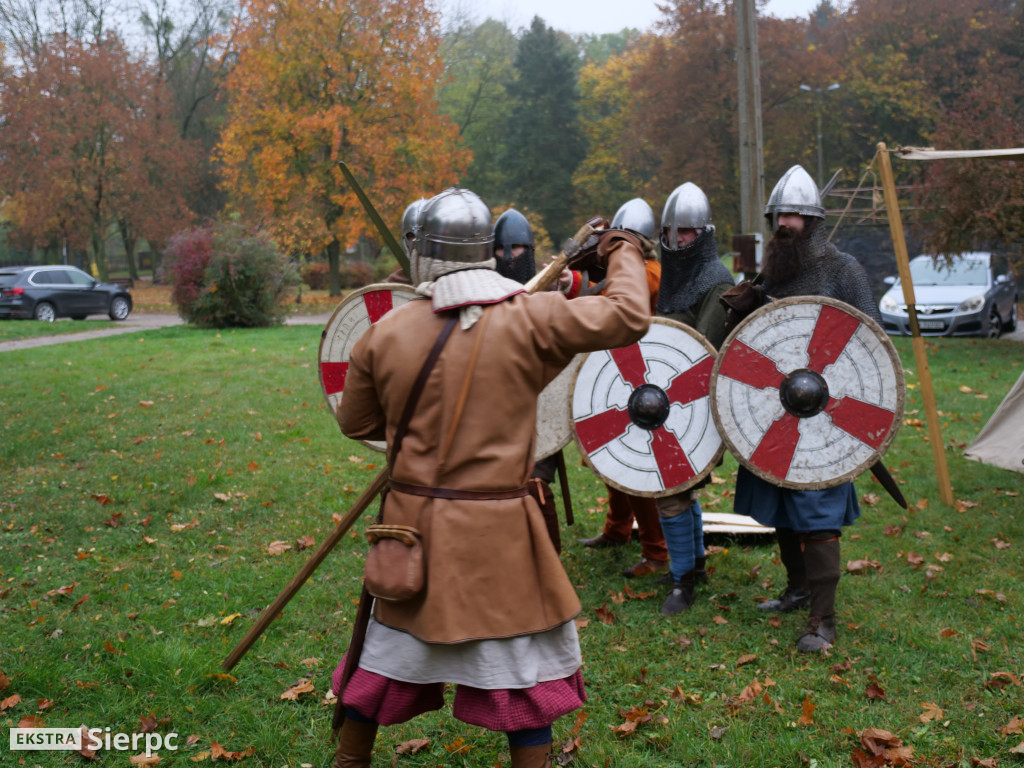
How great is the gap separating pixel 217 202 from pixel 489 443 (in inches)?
1615

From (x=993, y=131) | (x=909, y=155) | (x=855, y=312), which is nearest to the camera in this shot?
(x=855, y=312)

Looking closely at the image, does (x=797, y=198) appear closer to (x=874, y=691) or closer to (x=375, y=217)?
(x=375, y=217)

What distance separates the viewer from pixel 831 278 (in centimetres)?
381

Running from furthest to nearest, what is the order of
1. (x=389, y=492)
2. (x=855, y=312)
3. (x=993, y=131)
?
(x=993, y=131)
(x=855, y=312)
(x=389, y=492)

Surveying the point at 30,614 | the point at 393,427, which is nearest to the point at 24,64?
the point at 30,614

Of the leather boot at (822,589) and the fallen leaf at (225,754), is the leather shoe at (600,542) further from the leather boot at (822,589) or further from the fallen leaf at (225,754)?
the fallen leaf at (225,754)

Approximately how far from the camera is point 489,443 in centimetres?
228

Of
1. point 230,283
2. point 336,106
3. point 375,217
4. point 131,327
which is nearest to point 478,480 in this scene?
point 375,217

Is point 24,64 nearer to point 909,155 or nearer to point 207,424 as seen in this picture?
point 207,424

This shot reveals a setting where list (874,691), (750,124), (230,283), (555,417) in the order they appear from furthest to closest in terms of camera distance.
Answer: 1. (230,283)
2. (750,124)
3. (555,417)
4. (874,691)

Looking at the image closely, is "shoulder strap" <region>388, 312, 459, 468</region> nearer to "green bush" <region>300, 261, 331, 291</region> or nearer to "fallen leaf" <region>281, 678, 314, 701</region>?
"fallen leaf" <region>281, 678, 314, 701</region>

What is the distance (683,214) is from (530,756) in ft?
8.83

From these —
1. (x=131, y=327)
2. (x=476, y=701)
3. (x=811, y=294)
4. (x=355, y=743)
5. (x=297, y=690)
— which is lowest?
(x=297, y=690)

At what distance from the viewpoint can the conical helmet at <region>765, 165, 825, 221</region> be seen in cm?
382
